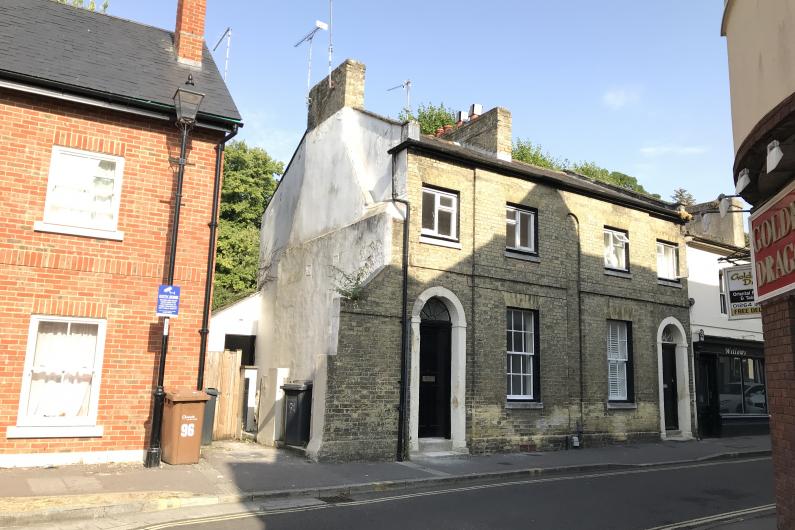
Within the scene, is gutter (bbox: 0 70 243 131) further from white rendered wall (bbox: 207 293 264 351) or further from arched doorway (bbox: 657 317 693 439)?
arched doorway (bbox: 657 317 693 439)

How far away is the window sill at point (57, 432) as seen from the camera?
968 cm

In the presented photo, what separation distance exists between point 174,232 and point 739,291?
446 inches

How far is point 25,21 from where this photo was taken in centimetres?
1181

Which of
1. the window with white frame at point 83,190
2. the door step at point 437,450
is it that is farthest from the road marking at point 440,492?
the window with white frame at point 83,190

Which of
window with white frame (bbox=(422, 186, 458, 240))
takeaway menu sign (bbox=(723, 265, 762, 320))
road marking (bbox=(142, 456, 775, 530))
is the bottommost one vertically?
road marking (bbox=(142, 456, 775, 530))

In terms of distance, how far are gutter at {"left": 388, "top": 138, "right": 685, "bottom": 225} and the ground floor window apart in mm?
5524

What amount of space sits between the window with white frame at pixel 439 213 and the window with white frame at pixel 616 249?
5722 millimetres

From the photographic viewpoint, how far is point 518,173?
15.4 m

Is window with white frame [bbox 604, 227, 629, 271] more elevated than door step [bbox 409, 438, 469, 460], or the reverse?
window with white frame [bbox 604, 227, 629, 271]

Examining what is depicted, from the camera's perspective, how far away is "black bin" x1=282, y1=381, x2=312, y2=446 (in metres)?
12.9

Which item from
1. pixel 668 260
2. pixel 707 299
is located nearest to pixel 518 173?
pixel 668 260

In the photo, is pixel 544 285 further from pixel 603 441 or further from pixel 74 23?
pixel 74 23

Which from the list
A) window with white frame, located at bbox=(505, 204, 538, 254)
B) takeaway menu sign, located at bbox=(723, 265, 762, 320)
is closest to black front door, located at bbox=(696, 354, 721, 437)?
takeaway menu sign, located at bbox=(723, 265, 762, 320)

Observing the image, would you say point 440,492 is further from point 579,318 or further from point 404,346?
point 579,318
